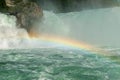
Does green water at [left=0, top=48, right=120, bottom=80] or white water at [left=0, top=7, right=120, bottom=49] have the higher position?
white water at [left=0, top=7, right=120, bottom=49]

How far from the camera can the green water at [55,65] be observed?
19141 mm

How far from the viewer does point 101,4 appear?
147 ft

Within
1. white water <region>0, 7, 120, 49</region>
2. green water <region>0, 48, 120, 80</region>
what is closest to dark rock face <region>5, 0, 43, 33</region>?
white water <region>0, 7, 120, 49</region>

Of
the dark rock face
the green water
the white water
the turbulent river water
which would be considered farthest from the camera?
the dark rock face

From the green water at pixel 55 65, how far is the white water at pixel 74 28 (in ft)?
13.6

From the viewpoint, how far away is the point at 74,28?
127 feet

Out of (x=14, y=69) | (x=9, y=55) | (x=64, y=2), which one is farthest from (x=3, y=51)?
(x=64, y=2)

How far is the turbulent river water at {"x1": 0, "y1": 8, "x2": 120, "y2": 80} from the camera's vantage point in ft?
64.4

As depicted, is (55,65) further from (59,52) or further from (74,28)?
(74,28)

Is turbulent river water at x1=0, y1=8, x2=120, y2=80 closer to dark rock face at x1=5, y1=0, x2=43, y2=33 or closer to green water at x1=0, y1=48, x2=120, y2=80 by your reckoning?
green water at x1=0, y1=48, x2=120, y2=80

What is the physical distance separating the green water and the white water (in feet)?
13.6

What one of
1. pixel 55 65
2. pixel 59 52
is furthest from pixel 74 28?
pixel 55 65

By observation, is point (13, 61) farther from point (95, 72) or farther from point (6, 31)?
point (6, 31)

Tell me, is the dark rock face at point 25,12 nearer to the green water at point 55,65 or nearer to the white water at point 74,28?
the white water at point 74,28
